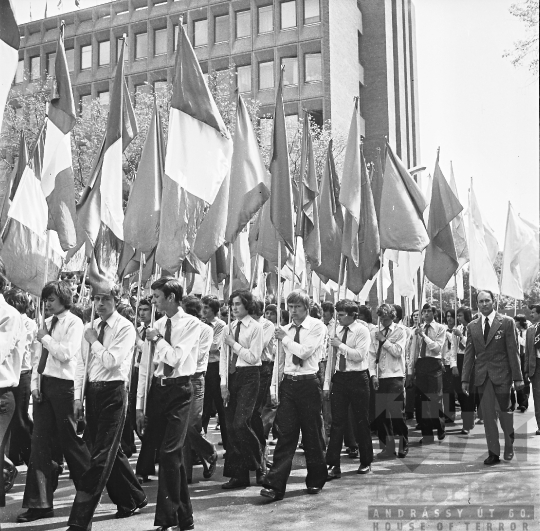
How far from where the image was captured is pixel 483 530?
596 cm

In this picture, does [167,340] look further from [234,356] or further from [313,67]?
[313,67]

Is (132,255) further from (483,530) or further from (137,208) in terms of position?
(483,530)

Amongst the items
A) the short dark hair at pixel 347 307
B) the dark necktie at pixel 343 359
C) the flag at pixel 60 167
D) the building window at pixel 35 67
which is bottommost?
the dark necktie at pixel 343 359

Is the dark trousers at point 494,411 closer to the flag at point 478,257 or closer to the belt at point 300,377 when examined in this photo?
the belt at point 300,377

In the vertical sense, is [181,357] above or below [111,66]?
below

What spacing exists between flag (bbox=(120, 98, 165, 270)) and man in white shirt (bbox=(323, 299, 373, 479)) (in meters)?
2.57

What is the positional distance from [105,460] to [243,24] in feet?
132

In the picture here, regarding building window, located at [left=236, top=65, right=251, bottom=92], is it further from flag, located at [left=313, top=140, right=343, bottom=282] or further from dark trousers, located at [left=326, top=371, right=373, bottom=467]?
dark trousers, located at [left=326, top=371, right=373, bottom=467]

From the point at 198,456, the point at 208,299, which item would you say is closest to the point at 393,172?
the point at 208,299

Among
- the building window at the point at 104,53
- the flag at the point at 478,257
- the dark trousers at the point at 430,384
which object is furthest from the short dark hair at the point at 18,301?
the building window at the point at 104,53

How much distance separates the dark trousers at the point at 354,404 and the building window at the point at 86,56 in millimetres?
42237

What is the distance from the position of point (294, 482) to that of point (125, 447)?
2.65 metres

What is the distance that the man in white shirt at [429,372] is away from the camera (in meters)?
11.4

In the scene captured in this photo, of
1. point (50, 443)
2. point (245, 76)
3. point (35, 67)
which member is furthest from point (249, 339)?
point (35, 67)
